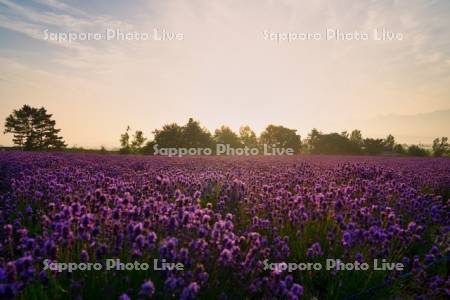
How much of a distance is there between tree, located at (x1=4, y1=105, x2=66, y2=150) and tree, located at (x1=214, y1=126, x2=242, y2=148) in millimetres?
19602

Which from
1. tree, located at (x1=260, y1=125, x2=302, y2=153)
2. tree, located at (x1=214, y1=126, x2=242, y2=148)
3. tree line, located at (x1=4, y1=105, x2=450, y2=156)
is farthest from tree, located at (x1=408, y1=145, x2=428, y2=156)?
tree, located at (x1=214, y1=126, x2=242, y2=148)

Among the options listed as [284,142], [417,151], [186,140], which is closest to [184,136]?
[186,140]

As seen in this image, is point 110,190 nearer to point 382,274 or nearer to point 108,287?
point 108,287

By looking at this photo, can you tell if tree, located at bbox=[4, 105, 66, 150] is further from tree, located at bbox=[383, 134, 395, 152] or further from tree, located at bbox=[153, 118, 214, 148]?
tree, located at bbox=[383, 134, 395, 152]

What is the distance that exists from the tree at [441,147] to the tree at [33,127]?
42702 millimetres

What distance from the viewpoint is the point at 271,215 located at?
13.2 ft

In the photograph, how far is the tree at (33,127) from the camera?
41188 mm

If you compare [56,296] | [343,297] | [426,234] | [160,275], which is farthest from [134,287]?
[426,234]

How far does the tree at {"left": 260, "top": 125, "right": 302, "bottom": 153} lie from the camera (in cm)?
4756

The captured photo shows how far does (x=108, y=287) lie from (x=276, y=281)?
1094mm

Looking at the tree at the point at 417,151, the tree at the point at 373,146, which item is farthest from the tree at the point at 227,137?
the tree at the point at 417,151

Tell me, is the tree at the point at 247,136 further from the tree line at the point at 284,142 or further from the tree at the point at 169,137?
the tree at the point at 169,137

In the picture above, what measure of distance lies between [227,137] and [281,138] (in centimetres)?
878

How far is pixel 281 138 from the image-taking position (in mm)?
48312
